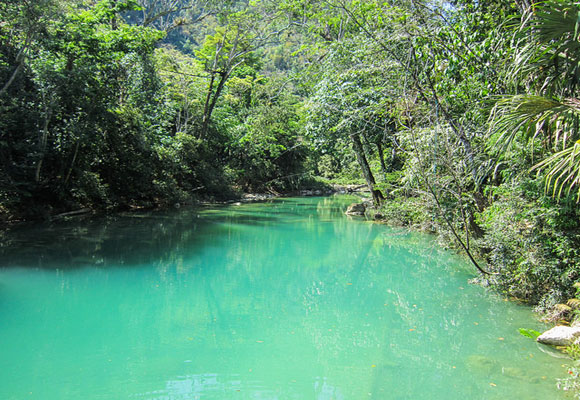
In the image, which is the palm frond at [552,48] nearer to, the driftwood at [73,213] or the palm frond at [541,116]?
the palm frond at [541,116]

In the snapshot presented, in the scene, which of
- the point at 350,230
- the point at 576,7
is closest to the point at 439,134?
the point at 576,7

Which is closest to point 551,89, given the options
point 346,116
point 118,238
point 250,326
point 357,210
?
point 250,326

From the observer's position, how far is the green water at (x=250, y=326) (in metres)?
4.12

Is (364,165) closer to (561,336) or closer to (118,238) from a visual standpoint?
(118,238)

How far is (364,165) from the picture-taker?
16.2 m

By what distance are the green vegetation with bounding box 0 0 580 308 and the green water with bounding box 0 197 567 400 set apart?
135 cm

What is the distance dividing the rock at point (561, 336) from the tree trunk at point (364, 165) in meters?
10.3

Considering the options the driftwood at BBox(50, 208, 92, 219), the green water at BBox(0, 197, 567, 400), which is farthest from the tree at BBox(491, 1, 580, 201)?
the driftwood at BBox(50, 208, 92, 219)

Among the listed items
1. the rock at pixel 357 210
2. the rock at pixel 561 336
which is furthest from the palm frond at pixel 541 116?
the rock at pixel 357 210

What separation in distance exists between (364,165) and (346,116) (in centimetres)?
353

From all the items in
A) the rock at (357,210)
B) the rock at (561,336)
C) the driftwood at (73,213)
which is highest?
the rock at (357,210)

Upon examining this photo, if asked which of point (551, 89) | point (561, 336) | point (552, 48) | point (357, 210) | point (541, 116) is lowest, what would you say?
point (561, 336)

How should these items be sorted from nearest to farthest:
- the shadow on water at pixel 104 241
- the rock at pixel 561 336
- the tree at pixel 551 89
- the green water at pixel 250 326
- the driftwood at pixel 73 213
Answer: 1. the green water at pixel 250 326
2. the tree at pixel 551 89
3. the rock at pixel 561 336
4. the shadow on water at pixel 104 241
5. the driftwood at pixel 73 213

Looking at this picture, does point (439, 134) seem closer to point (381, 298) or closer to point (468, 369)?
point (381, 298)
